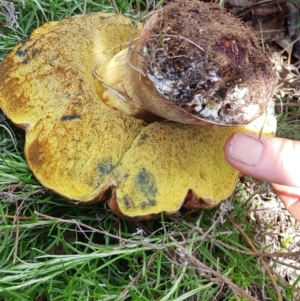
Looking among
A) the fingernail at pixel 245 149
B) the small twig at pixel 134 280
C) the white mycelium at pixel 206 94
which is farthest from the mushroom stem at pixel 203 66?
the small twig at pixel 134 280

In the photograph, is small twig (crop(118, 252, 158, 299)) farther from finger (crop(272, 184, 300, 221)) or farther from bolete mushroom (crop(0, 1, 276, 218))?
finger (crop(272, 184, 300, 221))


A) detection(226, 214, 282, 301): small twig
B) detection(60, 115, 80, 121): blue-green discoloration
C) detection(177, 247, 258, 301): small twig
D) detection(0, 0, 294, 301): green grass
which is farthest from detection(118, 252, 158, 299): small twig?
detection(60, 115, 80, 121): blue-green discoloration

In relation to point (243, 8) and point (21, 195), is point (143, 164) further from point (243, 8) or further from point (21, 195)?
point (243, 8)

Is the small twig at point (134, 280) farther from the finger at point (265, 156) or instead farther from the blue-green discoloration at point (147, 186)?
the finger at point (265, 156)

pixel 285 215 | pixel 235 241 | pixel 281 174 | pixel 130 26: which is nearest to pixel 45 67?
pixel 130 26

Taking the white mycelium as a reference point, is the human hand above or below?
below

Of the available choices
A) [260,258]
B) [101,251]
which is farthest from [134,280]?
[260,258]

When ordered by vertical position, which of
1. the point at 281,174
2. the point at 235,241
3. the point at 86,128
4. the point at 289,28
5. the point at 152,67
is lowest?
the point at 235,241

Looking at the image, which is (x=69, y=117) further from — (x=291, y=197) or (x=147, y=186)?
(x=291, y=197)

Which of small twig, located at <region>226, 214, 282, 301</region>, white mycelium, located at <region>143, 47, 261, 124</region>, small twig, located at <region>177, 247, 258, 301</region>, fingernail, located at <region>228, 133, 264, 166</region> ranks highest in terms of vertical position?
white mycelium, located at <region>143, 47, 261, 124</region>
